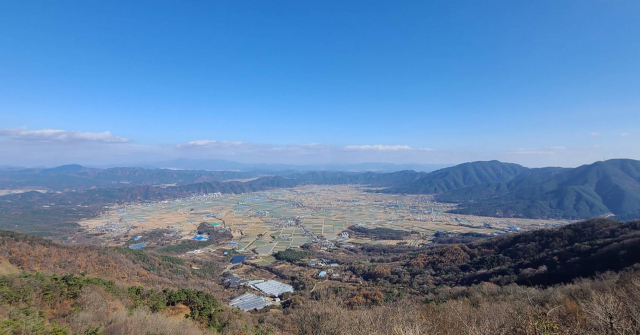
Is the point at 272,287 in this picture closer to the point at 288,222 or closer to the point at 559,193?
the point at 288,222

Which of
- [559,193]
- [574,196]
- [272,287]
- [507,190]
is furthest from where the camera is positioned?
[507,190]

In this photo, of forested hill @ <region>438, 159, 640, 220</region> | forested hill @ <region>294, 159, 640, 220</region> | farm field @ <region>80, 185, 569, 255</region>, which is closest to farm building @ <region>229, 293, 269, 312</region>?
farm field @ <region>80, 185, 569, 255</region>

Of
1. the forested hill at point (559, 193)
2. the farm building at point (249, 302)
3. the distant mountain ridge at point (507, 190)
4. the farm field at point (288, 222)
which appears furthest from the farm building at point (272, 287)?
the distant mountain ridge at point (507, 190)

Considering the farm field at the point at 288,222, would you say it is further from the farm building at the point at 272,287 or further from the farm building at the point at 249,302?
the farm building at the point at 249,302

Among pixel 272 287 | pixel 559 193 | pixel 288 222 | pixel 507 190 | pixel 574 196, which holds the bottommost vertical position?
pixel 288 222

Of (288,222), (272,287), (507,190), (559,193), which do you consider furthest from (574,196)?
(272,287)

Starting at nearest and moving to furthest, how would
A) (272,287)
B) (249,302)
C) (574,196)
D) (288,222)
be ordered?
(249,302) < (272,287) < (288,222) < (574,196)

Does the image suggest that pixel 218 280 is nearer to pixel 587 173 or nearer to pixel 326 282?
pixel 326 282

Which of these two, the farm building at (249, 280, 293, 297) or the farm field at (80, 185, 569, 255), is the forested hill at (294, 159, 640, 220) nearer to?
the farm field at (80, 185, 569, 255)

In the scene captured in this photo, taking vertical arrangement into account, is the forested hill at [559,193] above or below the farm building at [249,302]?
above
